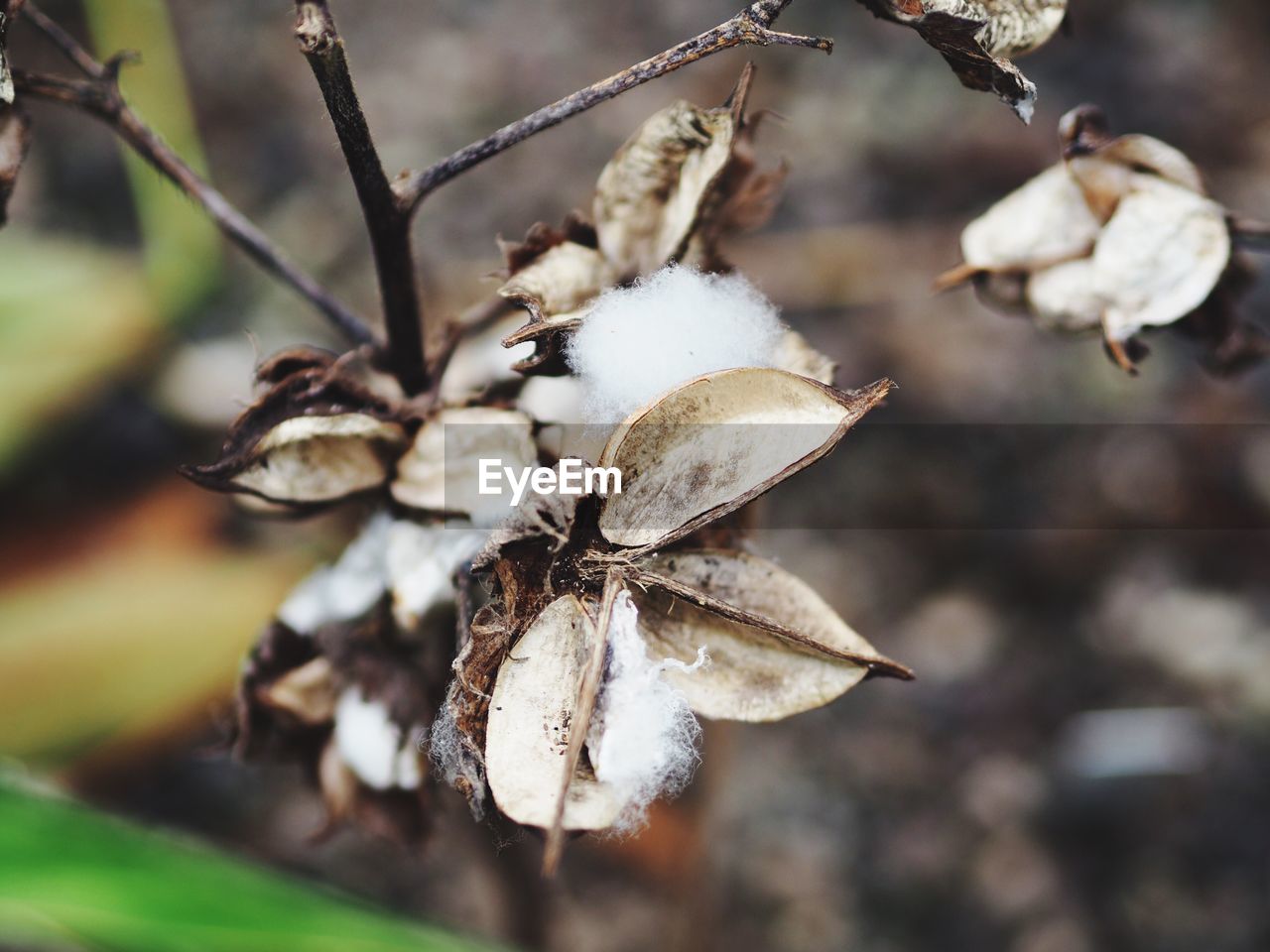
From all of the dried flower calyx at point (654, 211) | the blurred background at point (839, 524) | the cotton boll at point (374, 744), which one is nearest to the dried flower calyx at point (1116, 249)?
the dried flower calyx at point (654, 211)

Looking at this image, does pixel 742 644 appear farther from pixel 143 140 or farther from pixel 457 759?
pixel 143 140

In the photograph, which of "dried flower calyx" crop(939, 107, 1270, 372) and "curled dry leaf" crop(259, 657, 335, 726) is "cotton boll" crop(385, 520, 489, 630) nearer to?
"curled dry leaf" crop(259, 657, 335, 726)

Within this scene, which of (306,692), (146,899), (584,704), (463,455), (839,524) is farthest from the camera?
(839,524)

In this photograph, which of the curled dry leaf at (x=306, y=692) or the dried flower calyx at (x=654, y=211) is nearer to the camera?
the dried flower calyx at (x=654, y=211)

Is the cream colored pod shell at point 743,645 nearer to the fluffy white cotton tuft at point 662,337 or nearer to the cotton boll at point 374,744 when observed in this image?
the fluffy white cotton tuft at point 662,337

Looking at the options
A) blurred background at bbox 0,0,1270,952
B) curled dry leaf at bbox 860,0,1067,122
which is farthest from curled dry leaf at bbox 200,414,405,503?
blurred background at bbox 0,0,1270,952
